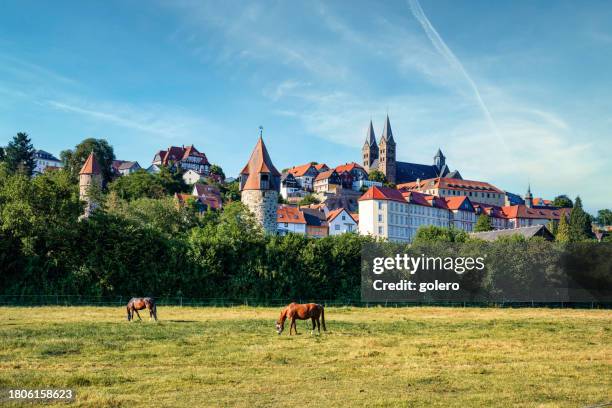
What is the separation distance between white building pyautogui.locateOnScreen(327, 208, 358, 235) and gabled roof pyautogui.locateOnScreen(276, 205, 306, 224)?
6.96 metres

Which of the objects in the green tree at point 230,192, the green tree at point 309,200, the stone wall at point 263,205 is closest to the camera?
the stone wall at point 263,205

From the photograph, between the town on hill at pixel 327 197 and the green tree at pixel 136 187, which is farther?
the green tree at pixel 136 187

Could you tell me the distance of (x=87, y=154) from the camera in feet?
389

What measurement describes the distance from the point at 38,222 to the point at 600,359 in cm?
3996

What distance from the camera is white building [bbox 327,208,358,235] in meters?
135

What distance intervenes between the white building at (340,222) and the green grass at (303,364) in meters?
105

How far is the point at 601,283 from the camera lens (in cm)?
5509

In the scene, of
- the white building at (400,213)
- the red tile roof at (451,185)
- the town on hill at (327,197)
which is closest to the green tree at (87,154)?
the town on hill at (327,197)

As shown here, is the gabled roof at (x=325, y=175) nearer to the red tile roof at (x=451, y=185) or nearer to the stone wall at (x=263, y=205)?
the red tile roof at (x=451, y=185)

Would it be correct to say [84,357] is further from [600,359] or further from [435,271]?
[435,271]

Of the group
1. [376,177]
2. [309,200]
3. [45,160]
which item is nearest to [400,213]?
[309,200]

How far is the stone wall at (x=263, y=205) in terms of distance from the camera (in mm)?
72500

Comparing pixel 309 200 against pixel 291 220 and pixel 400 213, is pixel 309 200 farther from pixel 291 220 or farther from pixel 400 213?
pixel 291 220

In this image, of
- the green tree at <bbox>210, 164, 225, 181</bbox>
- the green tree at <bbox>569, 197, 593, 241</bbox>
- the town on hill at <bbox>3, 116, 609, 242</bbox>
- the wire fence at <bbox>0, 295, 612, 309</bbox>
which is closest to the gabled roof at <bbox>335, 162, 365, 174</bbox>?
the town on hill at <bbox>3, 116, 609, 242</bbox>
